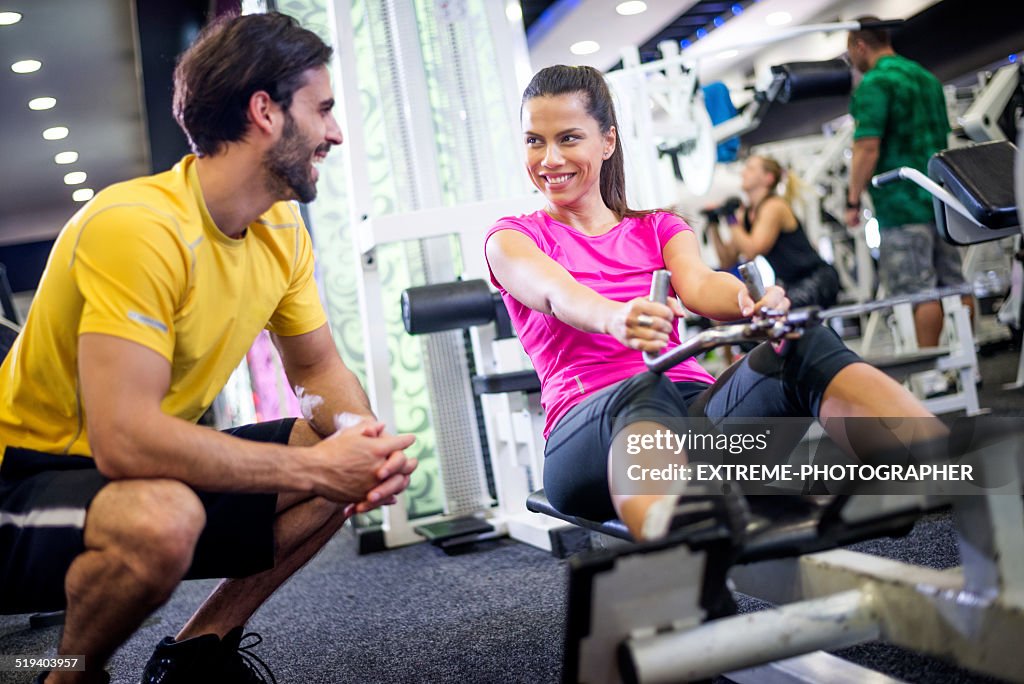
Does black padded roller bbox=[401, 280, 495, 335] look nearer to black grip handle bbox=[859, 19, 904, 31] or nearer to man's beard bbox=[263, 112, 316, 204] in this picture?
man's beard bbox=[263, 112, 316, 204]

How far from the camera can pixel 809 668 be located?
1300 mm

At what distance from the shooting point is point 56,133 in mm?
8180

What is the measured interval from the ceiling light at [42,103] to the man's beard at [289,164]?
668 centimetres

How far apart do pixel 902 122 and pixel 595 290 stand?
8.94ft

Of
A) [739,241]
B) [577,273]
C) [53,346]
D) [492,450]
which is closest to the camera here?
[53,346]

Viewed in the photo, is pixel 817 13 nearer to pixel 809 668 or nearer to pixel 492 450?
pixel 492 450

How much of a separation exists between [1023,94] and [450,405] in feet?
12.9

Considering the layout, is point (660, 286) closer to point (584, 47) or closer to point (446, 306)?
point (446, 306)

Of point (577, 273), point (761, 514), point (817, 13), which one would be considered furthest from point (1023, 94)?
point (761, 514)

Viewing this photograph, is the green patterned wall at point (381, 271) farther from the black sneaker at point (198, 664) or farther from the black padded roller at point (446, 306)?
the black sneaker at point (198, 664)

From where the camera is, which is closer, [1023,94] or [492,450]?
[492,450]

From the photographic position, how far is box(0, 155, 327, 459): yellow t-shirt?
50.3 inches

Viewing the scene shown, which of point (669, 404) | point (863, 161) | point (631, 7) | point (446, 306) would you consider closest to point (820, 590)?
point (669, 404)

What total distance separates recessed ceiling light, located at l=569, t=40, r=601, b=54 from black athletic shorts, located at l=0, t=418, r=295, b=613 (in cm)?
755
